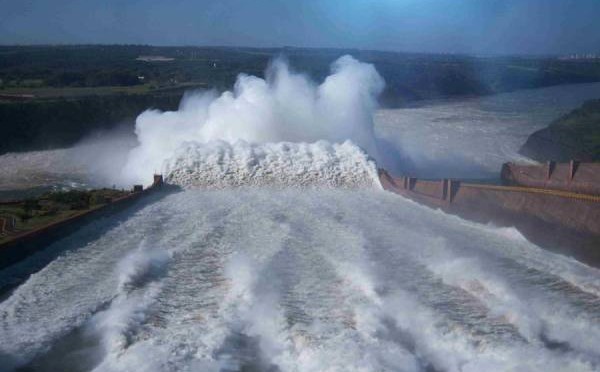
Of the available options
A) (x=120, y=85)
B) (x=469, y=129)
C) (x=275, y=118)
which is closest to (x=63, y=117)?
(x=120, y=85)

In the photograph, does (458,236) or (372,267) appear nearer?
(372,267)

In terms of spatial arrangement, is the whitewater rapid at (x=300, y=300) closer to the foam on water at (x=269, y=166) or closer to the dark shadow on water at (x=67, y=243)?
the dark shadow on water at (x=67, y=243)

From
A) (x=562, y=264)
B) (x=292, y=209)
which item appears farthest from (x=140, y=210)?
(x=562, y=264)

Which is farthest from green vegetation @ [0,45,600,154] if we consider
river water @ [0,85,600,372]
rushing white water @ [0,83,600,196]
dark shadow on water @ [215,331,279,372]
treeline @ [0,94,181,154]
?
dark shadow on water @ [215,331,279,372]

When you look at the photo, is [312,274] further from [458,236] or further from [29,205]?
[29,205]

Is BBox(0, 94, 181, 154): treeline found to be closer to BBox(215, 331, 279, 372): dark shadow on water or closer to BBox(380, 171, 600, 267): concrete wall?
BBox(380, 171, 600, 267): concrete wall

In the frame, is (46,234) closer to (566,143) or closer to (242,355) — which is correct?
(242,355)
